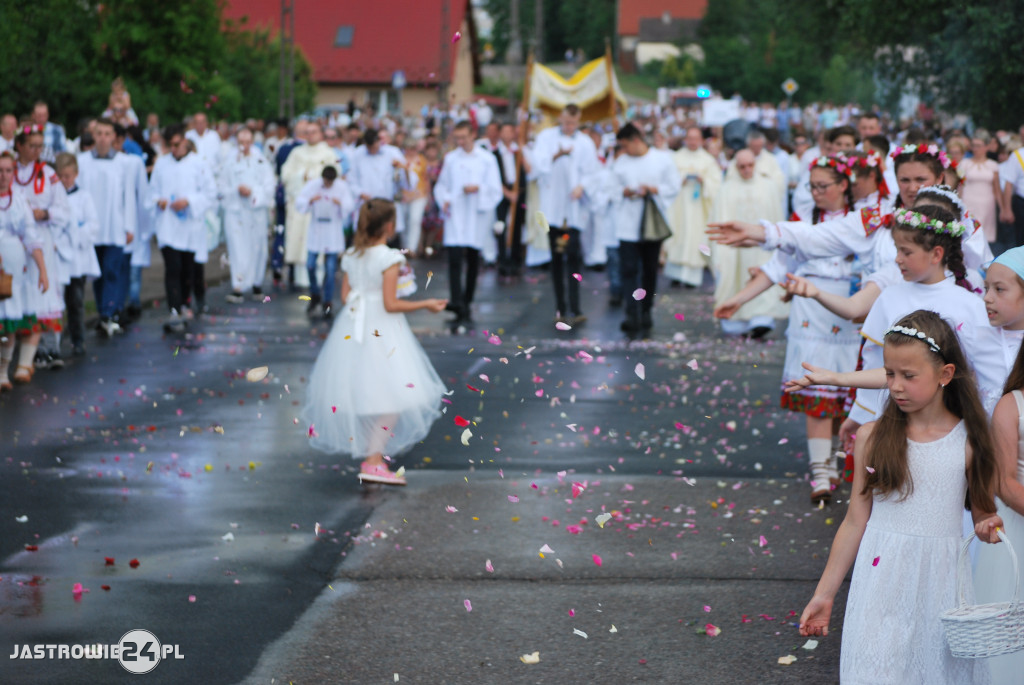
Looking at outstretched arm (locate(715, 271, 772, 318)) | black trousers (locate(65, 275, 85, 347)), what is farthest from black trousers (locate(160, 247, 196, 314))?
outstretched arm (locate(715, 271, 772, 318))

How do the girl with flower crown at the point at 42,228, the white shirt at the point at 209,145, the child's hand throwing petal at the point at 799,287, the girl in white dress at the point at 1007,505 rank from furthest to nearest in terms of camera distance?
the white shirt at the point at 209,145 < the girl with flower crown at the point at 42,228 < the child's hand throwing petal at the point at 799,287 < the girl in white dress at the point at 1007,505

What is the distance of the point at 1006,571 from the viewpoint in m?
4.19

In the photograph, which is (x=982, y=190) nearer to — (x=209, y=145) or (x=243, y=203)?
(x=243, y=203)

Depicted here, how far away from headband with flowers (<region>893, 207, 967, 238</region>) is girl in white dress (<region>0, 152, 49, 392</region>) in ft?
23.8

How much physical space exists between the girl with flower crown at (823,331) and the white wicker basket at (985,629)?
3.64 meters

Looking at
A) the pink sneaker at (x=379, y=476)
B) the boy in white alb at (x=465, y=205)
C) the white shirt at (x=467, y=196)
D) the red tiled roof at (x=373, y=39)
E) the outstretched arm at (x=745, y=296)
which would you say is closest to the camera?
the outstretched arm at (x=745, y=296)

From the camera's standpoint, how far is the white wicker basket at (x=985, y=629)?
3.63 metres

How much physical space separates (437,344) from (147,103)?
17989 millimetres

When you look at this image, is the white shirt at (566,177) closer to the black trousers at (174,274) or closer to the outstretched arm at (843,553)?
Result: the black trousers at (174,274)

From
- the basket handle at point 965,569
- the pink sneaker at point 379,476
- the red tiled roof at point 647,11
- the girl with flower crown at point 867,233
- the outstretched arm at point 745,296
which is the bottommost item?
the pink sneaker at point 379,476

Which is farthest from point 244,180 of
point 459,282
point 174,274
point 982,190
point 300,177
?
point 982,190

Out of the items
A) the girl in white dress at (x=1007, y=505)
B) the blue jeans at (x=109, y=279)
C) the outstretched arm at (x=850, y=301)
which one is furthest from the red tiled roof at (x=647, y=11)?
the girl in white dress at (x=1007, y=505)

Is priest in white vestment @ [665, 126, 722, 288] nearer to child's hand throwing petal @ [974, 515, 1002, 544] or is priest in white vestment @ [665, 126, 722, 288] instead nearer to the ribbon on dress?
the ribbon on dress

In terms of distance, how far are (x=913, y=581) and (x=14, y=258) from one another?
836 cm
